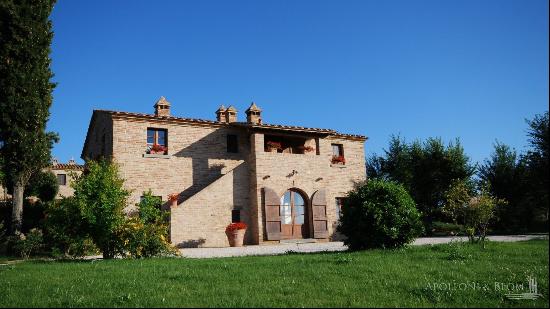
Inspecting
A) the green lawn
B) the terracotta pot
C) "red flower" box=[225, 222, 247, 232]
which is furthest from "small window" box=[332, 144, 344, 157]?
the green lawn

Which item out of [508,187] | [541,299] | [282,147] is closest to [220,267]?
[541,299]

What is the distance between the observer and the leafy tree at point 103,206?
12.2 metres

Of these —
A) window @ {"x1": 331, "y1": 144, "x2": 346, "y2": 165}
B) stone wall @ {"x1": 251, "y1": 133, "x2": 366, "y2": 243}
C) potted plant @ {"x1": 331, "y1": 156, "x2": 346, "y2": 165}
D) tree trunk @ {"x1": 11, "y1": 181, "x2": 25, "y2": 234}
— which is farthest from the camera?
window @ {"x1": 331, "y1": 144, "x2": 346, "y2": 165}

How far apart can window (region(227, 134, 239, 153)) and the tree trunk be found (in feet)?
32.9

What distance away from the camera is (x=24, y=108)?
667 inches

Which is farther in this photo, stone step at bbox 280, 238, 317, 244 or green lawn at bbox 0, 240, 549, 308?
stone step at bbox 280, 238, 317, 244

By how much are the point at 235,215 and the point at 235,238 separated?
1395 mm

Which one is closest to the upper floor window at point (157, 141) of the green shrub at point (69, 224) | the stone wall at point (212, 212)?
the stone wall at point (212, 212)

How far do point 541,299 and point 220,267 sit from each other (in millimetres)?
5898

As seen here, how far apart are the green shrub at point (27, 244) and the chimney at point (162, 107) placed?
9.05 metres

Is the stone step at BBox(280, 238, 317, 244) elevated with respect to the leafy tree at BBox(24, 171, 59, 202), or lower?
lower

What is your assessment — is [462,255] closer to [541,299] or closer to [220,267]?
[541,299]

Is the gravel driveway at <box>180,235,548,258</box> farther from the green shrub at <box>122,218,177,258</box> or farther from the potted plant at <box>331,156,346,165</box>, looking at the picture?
the potted plant at <box>331,156,346,165</box>

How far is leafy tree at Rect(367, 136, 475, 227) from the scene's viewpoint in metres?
28.4
